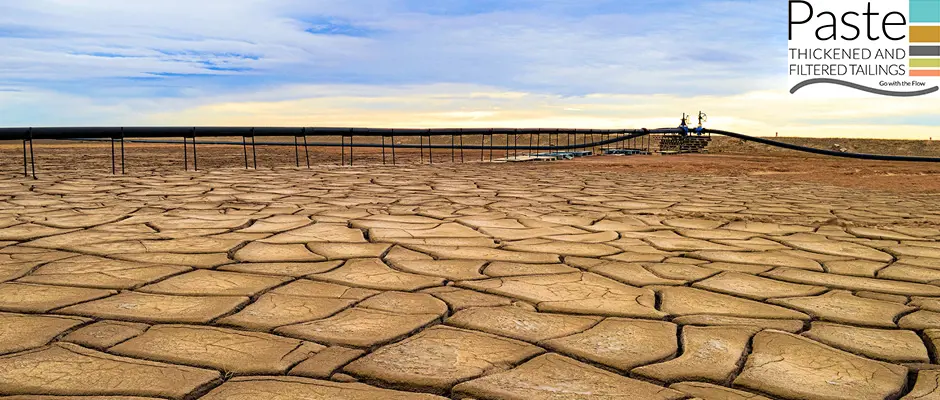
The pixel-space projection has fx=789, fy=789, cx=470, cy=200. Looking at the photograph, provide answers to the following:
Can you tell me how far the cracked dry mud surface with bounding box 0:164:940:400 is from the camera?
1778mm

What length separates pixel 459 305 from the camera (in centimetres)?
242

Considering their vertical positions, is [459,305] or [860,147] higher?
[860,147]

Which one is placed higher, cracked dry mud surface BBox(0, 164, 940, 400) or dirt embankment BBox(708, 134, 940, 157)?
dirt embankment BBox(708, 134, 940, 157)

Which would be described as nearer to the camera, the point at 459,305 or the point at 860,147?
the point at 459,305

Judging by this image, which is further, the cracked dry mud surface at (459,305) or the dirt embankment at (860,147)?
the dirt embankment at (860,147)

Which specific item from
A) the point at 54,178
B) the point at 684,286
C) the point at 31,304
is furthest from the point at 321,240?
the point at 54,178

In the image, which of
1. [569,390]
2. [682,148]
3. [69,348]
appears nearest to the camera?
[569,390]

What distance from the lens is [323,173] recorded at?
361 inches

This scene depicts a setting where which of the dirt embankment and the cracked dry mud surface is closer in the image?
the cracked dry mud surface

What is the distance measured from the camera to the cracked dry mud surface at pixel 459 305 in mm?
1778

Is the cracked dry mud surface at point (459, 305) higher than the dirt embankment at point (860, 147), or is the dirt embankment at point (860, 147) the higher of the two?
the dirt embankment at point (860, 147)

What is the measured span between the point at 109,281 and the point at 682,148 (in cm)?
1987

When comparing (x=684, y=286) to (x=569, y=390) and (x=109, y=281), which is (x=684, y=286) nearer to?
(x=569, y=390)

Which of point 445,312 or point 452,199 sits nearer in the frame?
point 445,312
